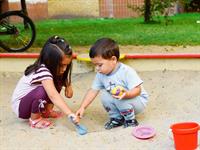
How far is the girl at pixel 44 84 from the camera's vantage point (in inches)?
155

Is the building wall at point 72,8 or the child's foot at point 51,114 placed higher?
the child's foot at point 51,114

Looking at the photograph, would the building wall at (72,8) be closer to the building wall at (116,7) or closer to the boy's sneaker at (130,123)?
the building wall at (116,7)

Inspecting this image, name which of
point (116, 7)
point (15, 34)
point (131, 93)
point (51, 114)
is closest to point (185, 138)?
point (131, 93)

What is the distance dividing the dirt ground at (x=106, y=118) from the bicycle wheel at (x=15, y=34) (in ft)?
3.61

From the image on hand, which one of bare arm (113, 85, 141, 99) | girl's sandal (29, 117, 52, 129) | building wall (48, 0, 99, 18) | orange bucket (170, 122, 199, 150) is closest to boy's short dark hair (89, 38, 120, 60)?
bare arm (113, 85, 141, 99)

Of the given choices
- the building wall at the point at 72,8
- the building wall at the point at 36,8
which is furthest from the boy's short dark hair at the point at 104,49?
the building wall at the point at 72,8

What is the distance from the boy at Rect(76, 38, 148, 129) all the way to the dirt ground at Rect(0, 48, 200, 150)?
0.13 metres

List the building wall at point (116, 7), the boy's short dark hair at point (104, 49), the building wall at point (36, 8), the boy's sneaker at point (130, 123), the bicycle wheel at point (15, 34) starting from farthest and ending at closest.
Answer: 1. the building wall at point (116, 7)
2. the building wall at point (36, 8)
3. the bicycle wheel at point (15, 34)
4. the boy's sneaker at point (130, 123)
5. the boy's short dark hair at point (104, 49)

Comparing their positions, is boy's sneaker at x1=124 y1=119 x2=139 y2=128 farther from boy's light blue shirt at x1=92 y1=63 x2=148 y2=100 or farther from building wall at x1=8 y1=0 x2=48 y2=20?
building wall at x1=8 y1=0 x2=48 y2=20

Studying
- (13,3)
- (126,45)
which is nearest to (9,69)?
(126,45)

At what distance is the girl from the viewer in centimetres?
393

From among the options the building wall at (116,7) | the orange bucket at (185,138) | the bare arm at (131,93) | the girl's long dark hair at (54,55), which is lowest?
the building wall at (116,7)

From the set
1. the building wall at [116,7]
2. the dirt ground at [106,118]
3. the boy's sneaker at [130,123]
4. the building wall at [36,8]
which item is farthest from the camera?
the building wall at [116,7]

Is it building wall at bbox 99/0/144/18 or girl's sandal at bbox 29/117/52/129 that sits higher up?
girl's sandal at bbox 29/117/52/129
